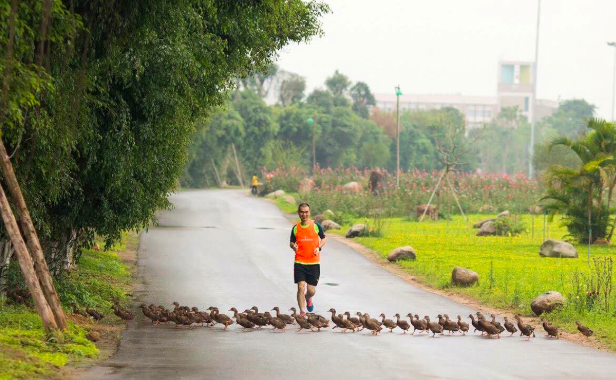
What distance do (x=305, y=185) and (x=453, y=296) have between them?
152 ft

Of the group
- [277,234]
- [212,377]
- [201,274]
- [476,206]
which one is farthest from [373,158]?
[212,377]

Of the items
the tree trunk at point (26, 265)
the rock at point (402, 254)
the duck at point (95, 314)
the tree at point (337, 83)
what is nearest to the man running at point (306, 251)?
the duck at point (95, 314)

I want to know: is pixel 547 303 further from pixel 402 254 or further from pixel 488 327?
pixel 402 254

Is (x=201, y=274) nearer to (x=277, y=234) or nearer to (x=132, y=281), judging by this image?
(x=132, y=281)

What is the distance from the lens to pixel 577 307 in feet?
61.5

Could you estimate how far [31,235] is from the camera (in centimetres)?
1371

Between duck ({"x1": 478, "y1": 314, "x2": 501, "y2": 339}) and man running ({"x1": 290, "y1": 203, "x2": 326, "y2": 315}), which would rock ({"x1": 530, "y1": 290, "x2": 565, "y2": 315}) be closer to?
duck ({"x1": 478, "y1": 314, "x2": 501, "y2": 339})

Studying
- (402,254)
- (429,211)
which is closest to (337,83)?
(429,211)

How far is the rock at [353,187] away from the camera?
194 feet

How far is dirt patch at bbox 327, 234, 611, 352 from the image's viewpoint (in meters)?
16.5

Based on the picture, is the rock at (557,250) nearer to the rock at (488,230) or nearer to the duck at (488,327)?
the rock at (488,230)

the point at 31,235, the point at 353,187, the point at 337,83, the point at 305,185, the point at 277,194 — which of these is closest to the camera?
the point at 31,235

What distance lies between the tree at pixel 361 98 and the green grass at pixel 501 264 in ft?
246

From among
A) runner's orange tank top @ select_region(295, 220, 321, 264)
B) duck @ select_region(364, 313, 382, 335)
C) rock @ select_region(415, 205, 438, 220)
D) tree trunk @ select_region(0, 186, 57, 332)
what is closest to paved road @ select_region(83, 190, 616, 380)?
duck @ select_region(364, 313, 382, 335)
